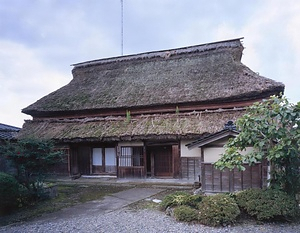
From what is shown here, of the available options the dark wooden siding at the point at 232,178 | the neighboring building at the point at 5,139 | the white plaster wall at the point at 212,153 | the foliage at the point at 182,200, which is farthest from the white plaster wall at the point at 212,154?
the neighboring building at the point at 5,139

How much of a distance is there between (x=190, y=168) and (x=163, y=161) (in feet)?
5.43

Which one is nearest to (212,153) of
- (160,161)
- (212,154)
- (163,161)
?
(212,154)

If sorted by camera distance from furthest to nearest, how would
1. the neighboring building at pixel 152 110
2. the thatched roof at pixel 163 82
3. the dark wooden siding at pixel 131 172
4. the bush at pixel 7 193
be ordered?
the dark wooden siding at pixel 131 172 → the thatched roof at pixel 163 82 → the neighboring building at pixel 152 110 → the bush at pixel 7 193

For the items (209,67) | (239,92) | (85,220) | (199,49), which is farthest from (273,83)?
(85,220)

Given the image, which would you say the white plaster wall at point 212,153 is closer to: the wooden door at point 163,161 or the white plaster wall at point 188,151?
the white plaster wall at point 188,151

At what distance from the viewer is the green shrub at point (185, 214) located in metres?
5.27

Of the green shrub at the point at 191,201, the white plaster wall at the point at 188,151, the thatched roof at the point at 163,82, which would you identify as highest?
the thatched roof at the point at 163,82

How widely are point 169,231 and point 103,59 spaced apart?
1434 cm

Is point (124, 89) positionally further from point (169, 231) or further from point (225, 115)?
point (169, 231)

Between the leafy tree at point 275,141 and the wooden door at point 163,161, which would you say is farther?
the wooden door at point 163,161

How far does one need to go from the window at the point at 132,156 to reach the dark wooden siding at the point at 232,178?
4.89 meters

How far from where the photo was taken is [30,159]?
7.43 metres

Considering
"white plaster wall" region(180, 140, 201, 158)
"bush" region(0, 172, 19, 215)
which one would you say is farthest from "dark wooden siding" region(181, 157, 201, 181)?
"bush" region(0, 172, 19, 215)

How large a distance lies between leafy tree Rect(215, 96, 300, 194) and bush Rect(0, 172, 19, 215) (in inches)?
216
